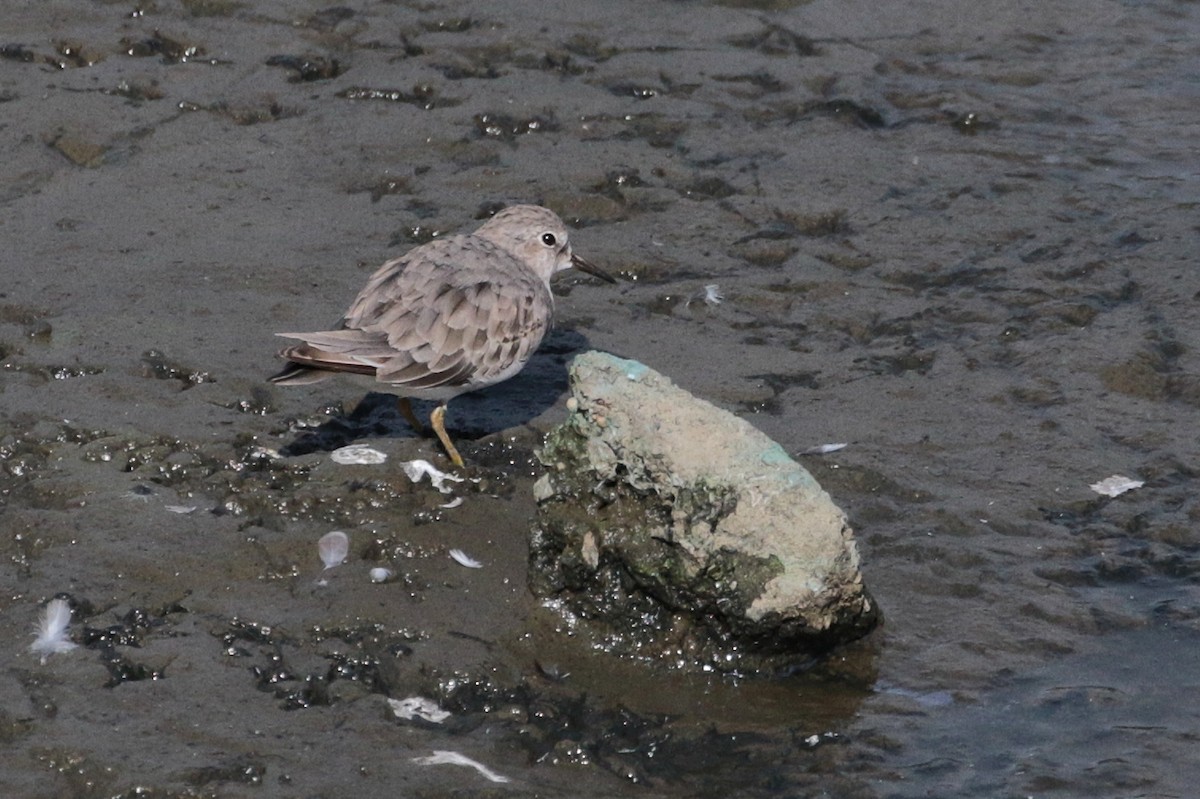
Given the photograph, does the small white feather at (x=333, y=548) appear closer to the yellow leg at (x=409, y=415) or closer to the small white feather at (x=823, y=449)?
the yellow leg at (x=409, y=415)

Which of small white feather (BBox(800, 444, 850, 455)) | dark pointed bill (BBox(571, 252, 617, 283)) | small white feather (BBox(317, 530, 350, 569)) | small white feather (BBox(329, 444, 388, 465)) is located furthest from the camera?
dark pointed bill (BBox(571, 252, 617, 283))

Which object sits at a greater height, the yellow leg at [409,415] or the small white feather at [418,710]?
the yellow leg at [409,415]

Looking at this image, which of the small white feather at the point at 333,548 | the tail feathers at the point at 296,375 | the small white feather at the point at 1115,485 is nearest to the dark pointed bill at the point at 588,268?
the tail feathers at the point at 296,375

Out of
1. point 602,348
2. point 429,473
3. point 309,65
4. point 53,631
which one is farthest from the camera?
point 309,65

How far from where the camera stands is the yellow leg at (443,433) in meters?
6.68

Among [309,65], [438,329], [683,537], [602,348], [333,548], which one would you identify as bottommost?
[333,548]

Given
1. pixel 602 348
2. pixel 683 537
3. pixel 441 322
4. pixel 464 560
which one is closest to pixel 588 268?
pixel 602 348

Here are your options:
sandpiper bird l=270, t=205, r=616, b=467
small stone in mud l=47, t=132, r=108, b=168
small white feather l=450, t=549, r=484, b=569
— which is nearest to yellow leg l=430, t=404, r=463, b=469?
sandpiper bird l=270, t=205, r=616, b=467

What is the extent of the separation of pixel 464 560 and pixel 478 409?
150 centimetres

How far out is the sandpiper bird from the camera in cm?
655

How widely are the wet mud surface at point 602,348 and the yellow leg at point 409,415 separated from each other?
11 cm

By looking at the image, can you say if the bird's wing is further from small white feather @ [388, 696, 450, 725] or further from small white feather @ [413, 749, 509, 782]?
small white feather @ [413, 749, 509, 782]

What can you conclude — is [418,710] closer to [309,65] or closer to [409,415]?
Result: [409,415]

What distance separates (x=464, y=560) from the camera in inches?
237
